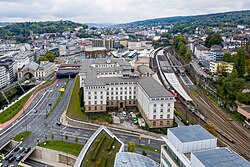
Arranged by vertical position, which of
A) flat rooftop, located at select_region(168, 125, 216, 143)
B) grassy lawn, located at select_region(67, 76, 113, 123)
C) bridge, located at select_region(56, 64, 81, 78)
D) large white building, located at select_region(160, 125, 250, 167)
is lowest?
grassy lawn, located at select_region(67, 76, 113, 123)

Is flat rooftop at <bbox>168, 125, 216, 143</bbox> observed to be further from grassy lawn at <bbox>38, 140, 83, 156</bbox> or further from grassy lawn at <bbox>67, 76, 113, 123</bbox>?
grassy lawn at <bbox>67, 76, 113, 123</bbox>

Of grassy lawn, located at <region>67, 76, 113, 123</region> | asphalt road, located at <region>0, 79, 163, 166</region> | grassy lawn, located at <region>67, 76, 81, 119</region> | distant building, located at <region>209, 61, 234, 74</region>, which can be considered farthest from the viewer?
distant building, located at <region>209, 61, 234, 74</region>

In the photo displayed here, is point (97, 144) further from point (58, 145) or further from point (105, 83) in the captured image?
point (105, 83)

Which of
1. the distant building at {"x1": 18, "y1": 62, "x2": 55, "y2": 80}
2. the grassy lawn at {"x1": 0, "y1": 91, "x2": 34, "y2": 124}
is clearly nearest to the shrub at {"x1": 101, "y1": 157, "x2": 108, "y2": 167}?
the grassy lawn at {"x1": 0, "y1": 91, "x2": 34, "y2": 124}

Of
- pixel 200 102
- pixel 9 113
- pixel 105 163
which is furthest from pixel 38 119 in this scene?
pixel 200 102

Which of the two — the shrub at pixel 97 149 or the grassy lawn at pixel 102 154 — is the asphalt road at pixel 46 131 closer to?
the grassy lawn at pixel 102 154

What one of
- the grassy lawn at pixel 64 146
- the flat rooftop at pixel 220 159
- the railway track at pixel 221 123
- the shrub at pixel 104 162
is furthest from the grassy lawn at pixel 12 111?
the flat rooftop at pixel 220 159

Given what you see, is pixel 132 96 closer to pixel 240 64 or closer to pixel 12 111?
pixel 12 111
